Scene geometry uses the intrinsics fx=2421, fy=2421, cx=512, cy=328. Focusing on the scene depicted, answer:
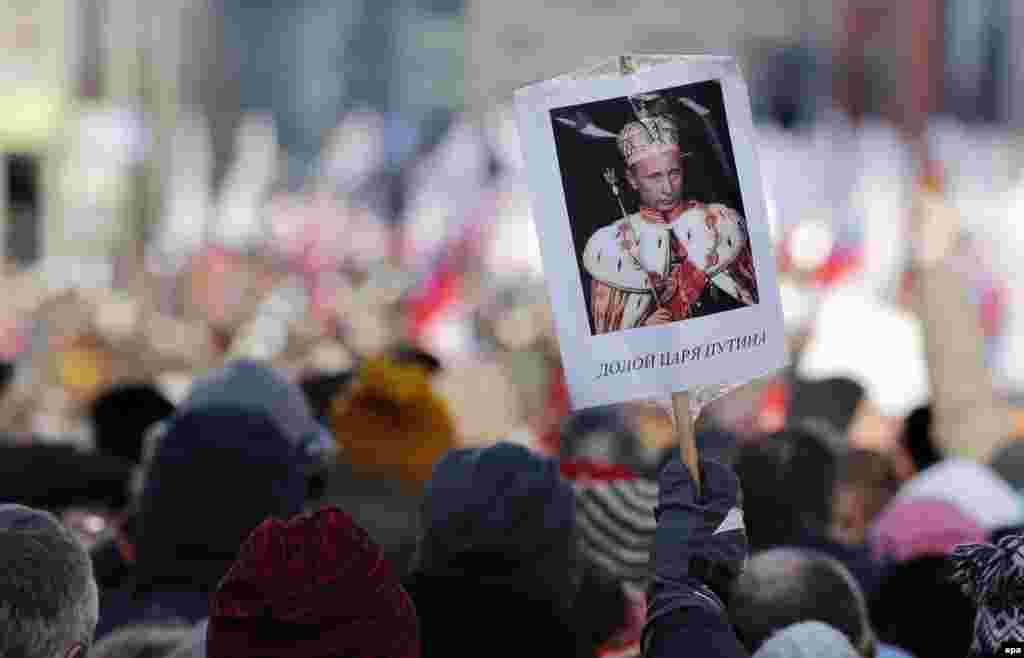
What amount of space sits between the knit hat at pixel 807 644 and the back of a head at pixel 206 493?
52.7 inches

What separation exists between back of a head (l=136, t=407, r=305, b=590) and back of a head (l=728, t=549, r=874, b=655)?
100 cm

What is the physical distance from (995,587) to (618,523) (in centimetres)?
171

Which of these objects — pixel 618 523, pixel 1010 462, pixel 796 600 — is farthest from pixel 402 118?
pixel 796 600

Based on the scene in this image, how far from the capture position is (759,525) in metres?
5.51

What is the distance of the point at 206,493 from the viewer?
4750 millimetres

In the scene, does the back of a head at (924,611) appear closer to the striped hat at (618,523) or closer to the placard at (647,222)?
the striped hat at (618,523)

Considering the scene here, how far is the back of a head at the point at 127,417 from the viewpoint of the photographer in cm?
754

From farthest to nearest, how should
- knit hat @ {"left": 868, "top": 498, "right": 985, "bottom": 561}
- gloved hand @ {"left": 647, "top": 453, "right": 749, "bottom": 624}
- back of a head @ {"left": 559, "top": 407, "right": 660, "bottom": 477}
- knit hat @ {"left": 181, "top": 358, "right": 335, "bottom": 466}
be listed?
back of a head @ {"left": 559, "top": 407, "right": 660, "bottom": 477} → knit hat @ {"left": 868, "top": 498, "right": 985, "bottom": 561} → knit hat @ {"left": 181, "top": 358, "right": 335, "bottom": 466} → gloved hand @ {"left": 647, "top": 453, "right": 749, "bottom": 624}

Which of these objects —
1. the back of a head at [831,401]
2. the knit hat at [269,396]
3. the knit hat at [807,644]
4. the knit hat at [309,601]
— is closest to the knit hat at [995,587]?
the knit hat at [807,644]

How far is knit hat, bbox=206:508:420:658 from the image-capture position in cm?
327

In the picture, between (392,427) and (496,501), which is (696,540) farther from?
(392,427)

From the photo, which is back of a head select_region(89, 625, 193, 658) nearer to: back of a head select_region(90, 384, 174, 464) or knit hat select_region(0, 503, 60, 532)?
knit hat select_region(0, 503, 60, 532)

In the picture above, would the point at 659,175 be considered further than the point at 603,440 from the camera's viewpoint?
No

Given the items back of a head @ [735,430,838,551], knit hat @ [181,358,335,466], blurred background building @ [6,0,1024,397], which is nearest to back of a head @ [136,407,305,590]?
knit hat @ [181,358,335,466]
